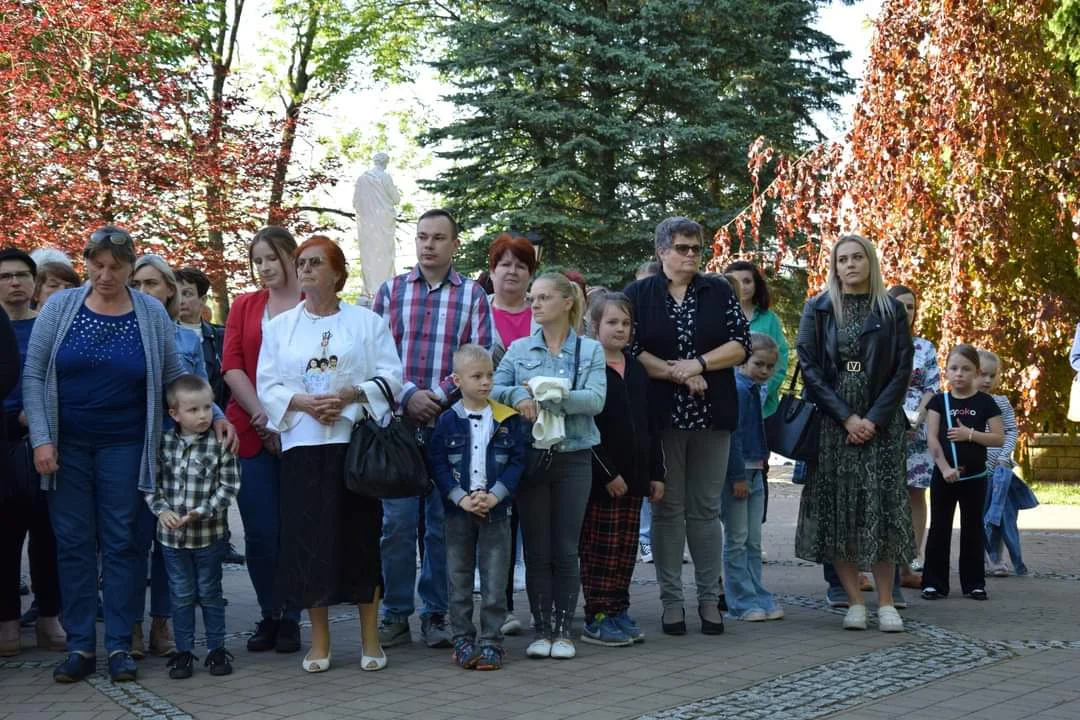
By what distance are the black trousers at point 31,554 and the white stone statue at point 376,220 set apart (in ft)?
33.8

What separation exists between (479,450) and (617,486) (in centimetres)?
79

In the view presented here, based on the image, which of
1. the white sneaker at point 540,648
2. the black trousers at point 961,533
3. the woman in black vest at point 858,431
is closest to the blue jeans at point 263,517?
the white sneaker at point 540,648

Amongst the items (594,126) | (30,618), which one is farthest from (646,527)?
(594,126)

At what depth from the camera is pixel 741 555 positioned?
762 cm

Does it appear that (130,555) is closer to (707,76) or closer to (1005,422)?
(1005,422)

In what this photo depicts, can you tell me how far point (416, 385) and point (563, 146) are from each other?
19802 millimetres

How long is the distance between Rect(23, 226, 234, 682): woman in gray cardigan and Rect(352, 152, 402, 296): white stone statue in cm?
1093

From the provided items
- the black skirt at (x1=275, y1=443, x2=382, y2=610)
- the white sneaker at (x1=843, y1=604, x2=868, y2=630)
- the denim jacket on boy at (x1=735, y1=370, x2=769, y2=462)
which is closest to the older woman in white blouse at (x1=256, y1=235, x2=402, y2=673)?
the black skirt at (x1=275, y1=443, x2=382, y2=610)

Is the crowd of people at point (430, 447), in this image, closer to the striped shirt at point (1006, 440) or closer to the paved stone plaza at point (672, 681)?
the paved stone plaza at point (672, 681)

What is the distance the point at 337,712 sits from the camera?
5.39m

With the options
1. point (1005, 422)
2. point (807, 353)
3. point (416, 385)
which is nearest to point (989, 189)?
point (1005, 422)

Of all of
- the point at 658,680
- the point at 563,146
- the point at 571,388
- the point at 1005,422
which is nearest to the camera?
the point at 658,680

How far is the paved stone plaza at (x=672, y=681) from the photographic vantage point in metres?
5.43

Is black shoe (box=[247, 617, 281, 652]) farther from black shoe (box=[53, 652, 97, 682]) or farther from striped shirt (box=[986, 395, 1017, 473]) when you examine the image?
striped shirt (box=[986, 395, 1017, 473])
